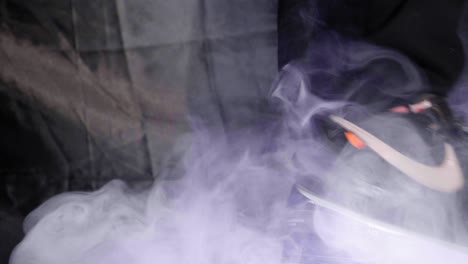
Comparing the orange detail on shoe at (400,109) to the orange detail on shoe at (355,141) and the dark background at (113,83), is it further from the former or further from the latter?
the dark background at (113,83)

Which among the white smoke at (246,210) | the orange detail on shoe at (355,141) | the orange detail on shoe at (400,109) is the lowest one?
the white smoke at (246,210)

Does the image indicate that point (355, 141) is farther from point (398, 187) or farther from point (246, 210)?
point (246, 210)

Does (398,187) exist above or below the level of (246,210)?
above

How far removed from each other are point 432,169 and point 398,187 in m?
0.06

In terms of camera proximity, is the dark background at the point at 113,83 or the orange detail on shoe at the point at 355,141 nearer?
the orange detail on shoe at the point at 355,141

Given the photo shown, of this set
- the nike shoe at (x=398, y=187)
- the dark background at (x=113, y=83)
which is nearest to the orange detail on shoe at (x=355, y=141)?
the nike shoe at (x=398, y=187)

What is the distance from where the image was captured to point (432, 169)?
0.69 m

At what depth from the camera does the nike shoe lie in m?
0.68

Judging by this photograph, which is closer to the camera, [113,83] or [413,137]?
[413,137]

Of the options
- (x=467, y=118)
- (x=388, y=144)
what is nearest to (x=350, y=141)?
(x=388, y=144)

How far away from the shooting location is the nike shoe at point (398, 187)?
68 cm

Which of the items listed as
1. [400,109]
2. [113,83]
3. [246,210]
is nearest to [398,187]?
[400,109]

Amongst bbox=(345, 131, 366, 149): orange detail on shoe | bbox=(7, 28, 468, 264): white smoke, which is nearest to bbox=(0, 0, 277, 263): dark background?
bbox=(7, 28, 468, 264): white smoke

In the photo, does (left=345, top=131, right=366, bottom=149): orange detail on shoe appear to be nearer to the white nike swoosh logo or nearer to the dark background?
the white nike swoosh logo
